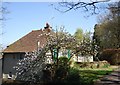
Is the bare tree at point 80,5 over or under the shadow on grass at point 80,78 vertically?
over

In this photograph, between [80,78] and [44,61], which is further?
[44,61]

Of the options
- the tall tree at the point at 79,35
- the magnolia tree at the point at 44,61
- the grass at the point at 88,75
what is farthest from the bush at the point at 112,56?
the magnolia tree at the point at 44,61

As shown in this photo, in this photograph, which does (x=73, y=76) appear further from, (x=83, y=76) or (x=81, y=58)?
(x=81, y=58)

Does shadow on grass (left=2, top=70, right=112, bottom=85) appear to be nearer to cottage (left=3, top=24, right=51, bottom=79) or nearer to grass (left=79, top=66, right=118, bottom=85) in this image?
grass (left=79, top=66, right=118, bottom=85)

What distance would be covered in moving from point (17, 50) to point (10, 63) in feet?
A: 0.64

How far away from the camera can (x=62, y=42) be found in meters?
4.23

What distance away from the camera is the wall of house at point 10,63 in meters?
2.80

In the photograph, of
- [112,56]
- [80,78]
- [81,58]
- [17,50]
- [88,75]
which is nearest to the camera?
[112,56]

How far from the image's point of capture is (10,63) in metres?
3.10

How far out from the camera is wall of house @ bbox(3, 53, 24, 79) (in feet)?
9.20

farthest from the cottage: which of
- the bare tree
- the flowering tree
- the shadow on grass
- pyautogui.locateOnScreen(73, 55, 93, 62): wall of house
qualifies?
pyautogui.locateOnScreen(73, 55, 93, 62): wall of house

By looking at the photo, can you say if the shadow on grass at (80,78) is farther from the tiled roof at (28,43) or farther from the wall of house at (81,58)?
the tiled roof at (28,43)

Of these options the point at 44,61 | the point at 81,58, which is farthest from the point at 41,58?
the point at 81,58

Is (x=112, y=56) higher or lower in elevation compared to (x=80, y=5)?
lower
